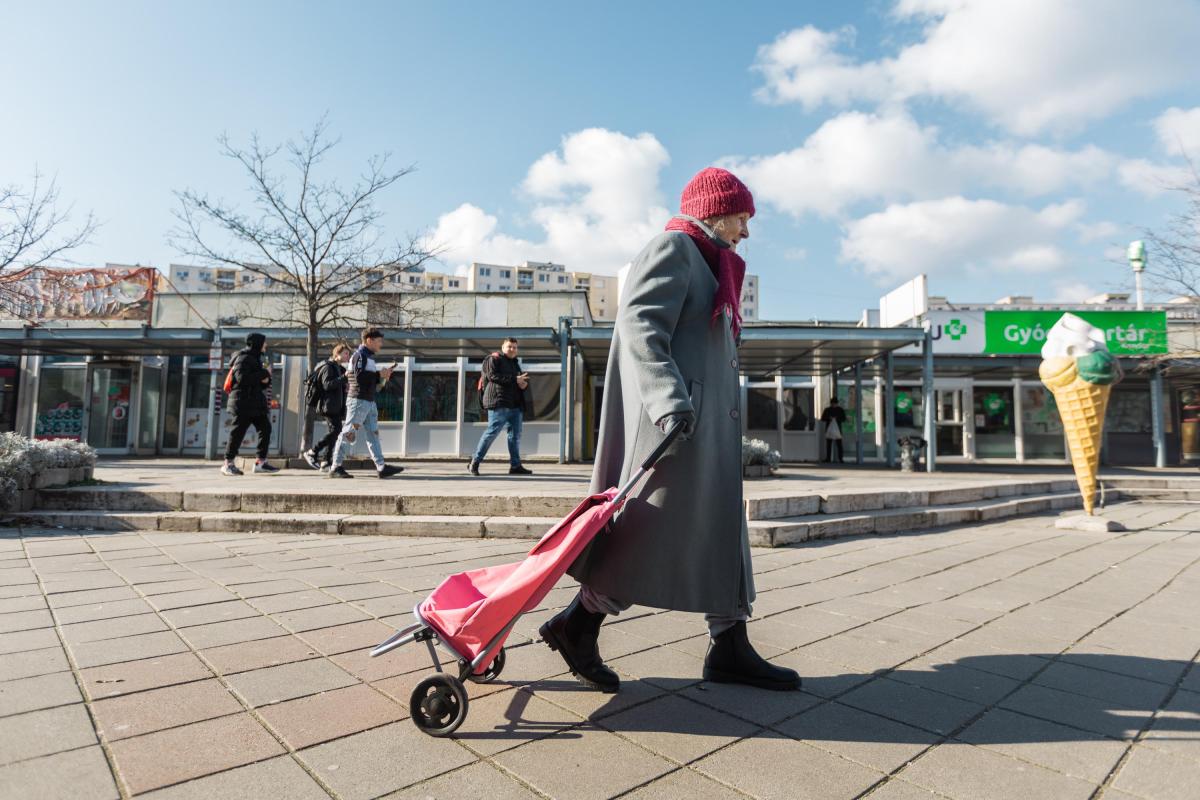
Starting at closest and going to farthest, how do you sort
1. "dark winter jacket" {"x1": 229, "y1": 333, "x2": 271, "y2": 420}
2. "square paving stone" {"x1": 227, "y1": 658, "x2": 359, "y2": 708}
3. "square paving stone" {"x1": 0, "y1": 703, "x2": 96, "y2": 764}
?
"square paving stone" {"x1": 0, "y1": 703, "x2": 96, "y2": 764} < "square paving stone" {"x1": 227, "y1": 658, "x2": 359, "y2": 708} < "dark winter jacket" {"x1": 229, "y1": 333, "x2": 271, "y2": 420}

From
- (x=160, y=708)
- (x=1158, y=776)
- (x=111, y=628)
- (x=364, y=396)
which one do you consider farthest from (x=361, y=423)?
(x=1158, y=776)

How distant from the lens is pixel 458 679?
2.06 metres

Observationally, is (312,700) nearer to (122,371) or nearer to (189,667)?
(189,667)

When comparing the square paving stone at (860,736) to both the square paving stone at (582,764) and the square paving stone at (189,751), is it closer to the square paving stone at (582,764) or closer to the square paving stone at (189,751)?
the square paving stone at (582,764)

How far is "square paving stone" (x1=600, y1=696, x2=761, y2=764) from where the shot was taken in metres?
2.01

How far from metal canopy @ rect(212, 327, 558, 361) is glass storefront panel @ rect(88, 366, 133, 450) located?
4320mm

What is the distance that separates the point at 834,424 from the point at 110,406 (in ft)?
62.1

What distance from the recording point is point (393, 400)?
16891mm

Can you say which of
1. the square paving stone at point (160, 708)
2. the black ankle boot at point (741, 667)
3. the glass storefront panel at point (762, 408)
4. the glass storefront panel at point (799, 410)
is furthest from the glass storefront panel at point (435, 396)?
the black ankle boot at point (741, 667)

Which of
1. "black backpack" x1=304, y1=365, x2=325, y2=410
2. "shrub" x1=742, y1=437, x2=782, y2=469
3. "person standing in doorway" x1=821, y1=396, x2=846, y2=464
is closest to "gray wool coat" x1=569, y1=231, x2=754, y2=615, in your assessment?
"black backpack" x1=304, y1=365, x2=325, y2=410

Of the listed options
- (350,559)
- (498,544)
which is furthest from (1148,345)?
(350,559)

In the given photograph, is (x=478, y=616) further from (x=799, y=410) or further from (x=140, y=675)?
(x=799, y=410)

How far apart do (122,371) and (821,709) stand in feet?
66.6

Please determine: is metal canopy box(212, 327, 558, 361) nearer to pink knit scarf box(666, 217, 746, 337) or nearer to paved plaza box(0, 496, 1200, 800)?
paved plaza box(0, 496, 1200, 800)
